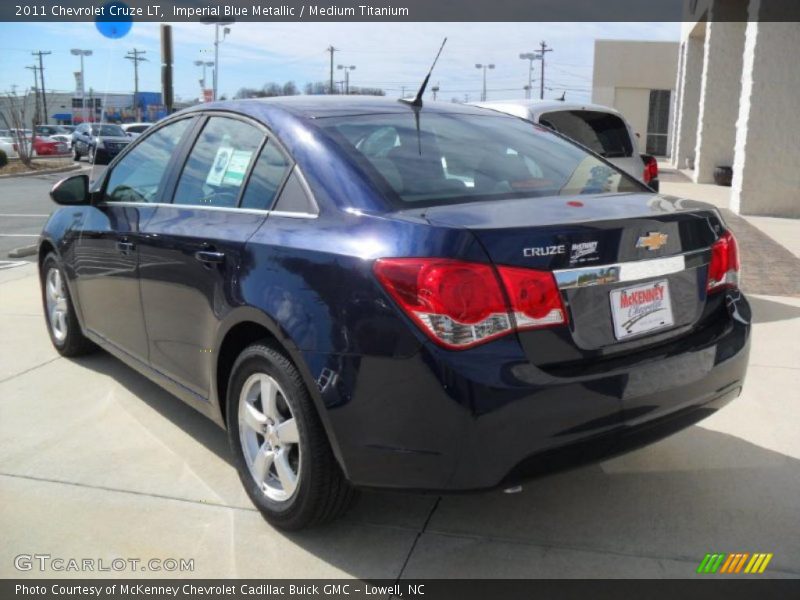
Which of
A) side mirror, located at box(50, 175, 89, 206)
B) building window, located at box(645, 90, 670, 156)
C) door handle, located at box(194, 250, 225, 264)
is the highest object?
building window, located at box(645, 90, 670, 156)

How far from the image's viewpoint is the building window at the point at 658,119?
3934 cm

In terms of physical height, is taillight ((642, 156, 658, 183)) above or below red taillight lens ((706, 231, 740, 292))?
above

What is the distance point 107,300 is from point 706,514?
10.4 feet

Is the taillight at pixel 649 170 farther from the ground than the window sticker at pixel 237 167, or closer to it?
closer to it

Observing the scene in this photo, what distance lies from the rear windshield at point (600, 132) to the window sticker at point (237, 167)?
4.63m

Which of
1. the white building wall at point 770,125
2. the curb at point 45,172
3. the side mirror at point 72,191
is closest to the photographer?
the side mirror at point 72,191

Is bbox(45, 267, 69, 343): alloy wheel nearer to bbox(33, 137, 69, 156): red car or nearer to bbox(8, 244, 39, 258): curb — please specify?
bbox(8, 244, 39, 258): curb

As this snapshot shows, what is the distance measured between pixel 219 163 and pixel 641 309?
6.47 ft

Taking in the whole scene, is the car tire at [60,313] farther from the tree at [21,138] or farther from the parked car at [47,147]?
the parked car at [47,147]

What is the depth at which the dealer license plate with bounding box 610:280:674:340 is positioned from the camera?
2.63 m

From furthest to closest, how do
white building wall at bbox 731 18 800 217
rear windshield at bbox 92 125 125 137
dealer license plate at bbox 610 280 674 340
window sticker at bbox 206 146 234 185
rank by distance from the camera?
rear windshield at bbox 92 125 125 137, white building wall at bbox 731 18 800 217, window sticker at bbox 206 146 234 185, dealer license plate at bbox 610 280 674 340

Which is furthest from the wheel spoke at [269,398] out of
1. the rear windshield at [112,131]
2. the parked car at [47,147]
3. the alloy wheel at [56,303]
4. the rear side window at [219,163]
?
the parked car at [47,147]

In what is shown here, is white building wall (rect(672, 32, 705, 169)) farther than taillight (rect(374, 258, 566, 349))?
Yes

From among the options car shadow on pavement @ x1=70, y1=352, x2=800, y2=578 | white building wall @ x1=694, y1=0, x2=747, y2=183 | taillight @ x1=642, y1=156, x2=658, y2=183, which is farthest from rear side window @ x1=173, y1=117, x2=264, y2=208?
white building wall @ x1=694, y1=0, x2=747, y2=183
